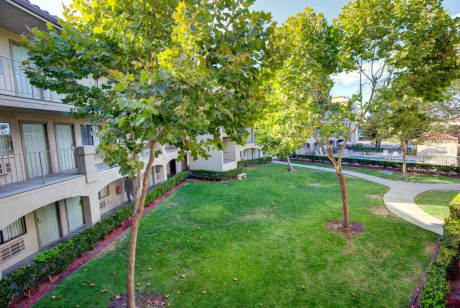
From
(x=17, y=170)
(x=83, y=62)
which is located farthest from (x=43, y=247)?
(x=83, y=62)

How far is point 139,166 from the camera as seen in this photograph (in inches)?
170

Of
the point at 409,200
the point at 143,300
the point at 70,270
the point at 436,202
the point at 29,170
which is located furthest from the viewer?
the point at 409,200

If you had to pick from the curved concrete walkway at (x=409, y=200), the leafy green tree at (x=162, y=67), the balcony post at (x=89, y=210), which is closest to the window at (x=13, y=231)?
the balcony post at (x=89, y=210)

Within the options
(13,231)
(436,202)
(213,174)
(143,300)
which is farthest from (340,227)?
(13,231)

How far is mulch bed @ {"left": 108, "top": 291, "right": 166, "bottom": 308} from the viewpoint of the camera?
5781 millimetres

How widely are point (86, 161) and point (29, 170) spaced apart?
2.18 metres

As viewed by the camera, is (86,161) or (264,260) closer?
(264,260)

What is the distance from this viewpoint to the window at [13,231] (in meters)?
7.95

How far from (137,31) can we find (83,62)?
1.66 meters

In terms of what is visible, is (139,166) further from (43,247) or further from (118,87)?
(43,247)

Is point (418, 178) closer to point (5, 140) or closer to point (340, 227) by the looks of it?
point (340, 227)

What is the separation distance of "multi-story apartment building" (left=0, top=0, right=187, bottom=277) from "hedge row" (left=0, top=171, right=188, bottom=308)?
1.07 meters

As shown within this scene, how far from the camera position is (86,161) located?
9812 millimetres

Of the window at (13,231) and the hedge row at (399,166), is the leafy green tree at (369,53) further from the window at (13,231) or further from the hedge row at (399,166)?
the hedge row at (399,166)
